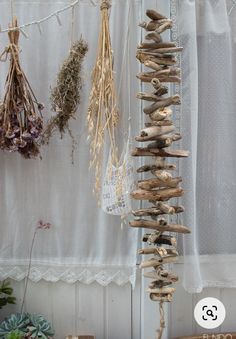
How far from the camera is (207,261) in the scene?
6.21 feet

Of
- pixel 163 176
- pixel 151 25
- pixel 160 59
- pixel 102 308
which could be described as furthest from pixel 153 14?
pixel 102 308

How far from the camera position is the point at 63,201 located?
6.19ft

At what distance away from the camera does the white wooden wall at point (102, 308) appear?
6.30 ft

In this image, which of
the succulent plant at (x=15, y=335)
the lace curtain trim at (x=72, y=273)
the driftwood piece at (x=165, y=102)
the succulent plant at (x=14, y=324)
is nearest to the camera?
the driftwood piece at (x=165, y=102)

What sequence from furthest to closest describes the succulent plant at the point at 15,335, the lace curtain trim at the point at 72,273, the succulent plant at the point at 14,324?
the lace curtain trim at the point at 72,273, the succulent plant at the point at 14,324, the succulent plant at the point at 15,335

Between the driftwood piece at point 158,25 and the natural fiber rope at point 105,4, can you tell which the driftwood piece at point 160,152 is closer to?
the driftwood piece at point 158,25

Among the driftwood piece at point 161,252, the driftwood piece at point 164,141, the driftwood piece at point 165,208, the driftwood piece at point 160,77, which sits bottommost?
the driftwood piece at point 161,252

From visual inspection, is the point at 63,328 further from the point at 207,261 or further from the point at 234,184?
the point at 234,184

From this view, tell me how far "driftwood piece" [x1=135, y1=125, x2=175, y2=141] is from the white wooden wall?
68cm

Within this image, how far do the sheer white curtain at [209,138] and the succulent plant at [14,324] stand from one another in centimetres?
64

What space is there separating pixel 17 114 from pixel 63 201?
40cm

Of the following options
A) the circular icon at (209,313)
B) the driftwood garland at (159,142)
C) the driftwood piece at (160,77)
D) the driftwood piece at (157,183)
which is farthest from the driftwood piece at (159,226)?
the driftwood piece at (160,77)

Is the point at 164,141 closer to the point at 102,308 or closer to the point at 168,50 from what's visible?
the point at 168,50

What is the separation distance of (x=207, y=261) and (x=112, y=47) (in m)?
0.94
